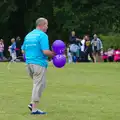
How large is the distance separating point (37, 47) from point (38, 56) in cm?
19

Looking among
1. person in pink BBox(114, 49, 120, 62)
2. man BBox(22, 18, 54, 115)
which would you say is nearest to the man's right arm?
man BBox(22, 18, 54, 115)

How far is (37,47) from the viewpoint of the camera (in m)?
10.7

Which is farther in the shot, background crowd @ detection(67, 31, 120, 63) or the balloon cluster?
background crowd @ detection(67, 31, 120, 63)

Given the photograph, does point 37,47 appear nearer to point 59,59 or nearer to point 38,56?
point 38,56

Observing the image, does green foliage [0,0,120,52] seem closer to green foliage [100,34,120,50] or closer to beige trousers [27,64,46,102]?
green foliage [100,34,120,50]

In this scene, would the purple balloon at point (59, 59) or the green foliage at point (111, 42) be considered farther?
the green foliage at point (111, 42)

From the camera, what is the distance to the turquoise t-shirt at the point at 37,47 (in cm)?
1058

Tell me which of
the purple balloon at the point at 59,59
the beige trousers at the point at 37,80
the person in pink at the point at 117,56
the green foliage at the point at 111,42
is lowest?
the person in pink at the point at 117,56

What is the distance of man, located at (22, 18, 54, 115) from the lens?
417 inches

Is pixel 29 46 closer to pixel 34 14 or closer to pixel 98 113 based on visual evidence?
pixel 98 113

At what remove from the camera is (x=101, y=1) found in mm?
48188

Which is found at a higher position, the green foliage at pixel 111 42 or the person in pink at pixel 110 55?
the green foliage at pixel 111 42

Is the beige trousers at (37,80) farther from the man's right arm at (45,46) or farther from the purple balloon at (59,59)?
the purple balloon at (59,59)

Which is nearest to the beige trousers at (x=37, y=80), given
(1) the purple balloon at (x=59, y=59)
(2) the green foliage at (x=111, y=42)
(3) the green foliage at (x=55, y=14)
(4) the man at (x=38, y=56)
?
(4) the man at (x=38, y=56)
